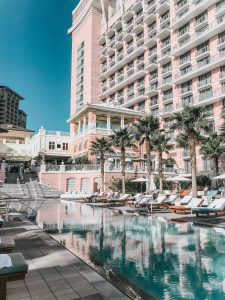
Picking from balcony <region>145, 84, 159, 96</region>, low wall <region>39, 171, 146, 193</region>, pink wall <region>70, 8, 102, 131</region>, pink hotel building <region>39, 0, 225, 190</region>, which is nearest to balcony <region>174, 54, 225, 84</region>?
pink hotel building <region>39, 0, 225, 190</region>

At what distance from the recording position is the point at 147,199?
69.7ft

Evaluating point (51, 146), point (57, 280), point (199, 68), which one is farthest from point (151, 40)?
point (57, 280)

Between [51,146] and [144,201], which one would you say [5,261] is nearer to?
[144,201]

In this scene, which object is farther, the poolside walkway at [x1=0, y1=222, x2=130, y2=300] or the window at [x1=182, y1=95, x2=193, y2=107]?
the window at [x1=182, y1=95, x2=193, y2=107]

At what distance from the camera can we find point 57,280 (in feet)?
17.4

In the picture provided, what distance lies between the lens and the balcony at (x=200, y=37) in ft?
139

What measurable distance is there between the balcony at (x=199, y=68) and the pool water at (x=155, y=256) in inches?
1419

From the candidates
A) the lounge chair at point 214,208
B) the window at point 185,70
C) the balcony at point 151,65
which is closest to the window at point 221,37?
the window at point 185,70

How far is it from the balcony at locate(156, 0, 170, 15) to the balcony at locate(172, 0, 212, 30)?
419cm

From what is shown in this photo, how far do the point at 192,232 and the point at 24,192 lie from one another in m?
27.0

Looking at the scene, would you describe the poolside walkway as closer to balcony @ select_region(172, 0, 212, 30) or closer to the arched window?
the arched window

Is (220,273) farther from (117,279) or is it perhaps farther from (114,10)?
(114,10)

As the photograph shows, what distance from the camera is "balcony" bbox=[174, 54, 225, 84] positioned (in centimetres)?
4208

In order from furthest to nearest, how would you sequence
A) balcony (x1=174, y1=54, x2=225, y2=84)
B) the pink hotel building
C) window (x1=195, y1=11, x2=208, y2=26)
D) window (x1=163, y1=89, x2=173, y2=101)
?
window (x1=163, y1=89, x2=173, y2=101)
window (x1=195, y1=11, x2=208, y2=26)
the pink hotel building
balcony (x1=174, y1=54, x2=225, y2=84)
